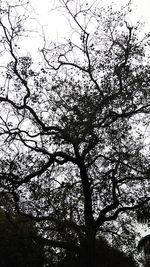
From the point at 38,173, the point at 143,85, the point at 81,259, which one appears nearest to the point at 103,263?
the point at 81,259

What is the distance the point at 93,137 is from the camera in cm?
1305

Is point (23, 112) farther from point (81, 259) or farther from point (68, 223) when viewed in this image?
point (81, 259)

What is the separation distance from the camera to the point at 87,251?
482 inches

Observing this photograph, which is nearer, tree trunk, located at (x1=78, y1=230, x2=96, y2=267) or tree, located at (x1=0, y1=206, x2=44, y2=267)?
tree trunk, located at (x1=78, y1=230, x2=96, y2=267)

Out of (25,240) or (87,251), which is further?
(25,240)

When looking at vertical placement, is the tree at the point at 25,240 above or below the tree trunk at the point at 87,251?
above

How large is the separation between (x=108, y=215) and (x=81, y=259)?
2523 millimetres

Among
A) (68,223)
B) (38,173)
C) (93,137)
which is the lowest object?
(68,223)

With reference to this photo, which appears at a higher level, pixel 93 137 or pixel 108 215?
pixel 93 137

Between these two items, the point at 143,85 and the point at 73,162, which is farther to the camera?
the point at 73,162

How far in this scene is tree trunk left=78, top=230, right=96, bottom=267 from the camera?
39.6ft

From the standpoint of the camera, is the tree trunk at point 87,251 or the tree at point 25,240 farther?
the tree at point 25,240

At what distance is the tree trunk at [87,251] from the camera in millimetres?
12062

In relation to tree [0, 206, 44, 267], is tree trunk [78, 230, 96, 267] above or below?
below
